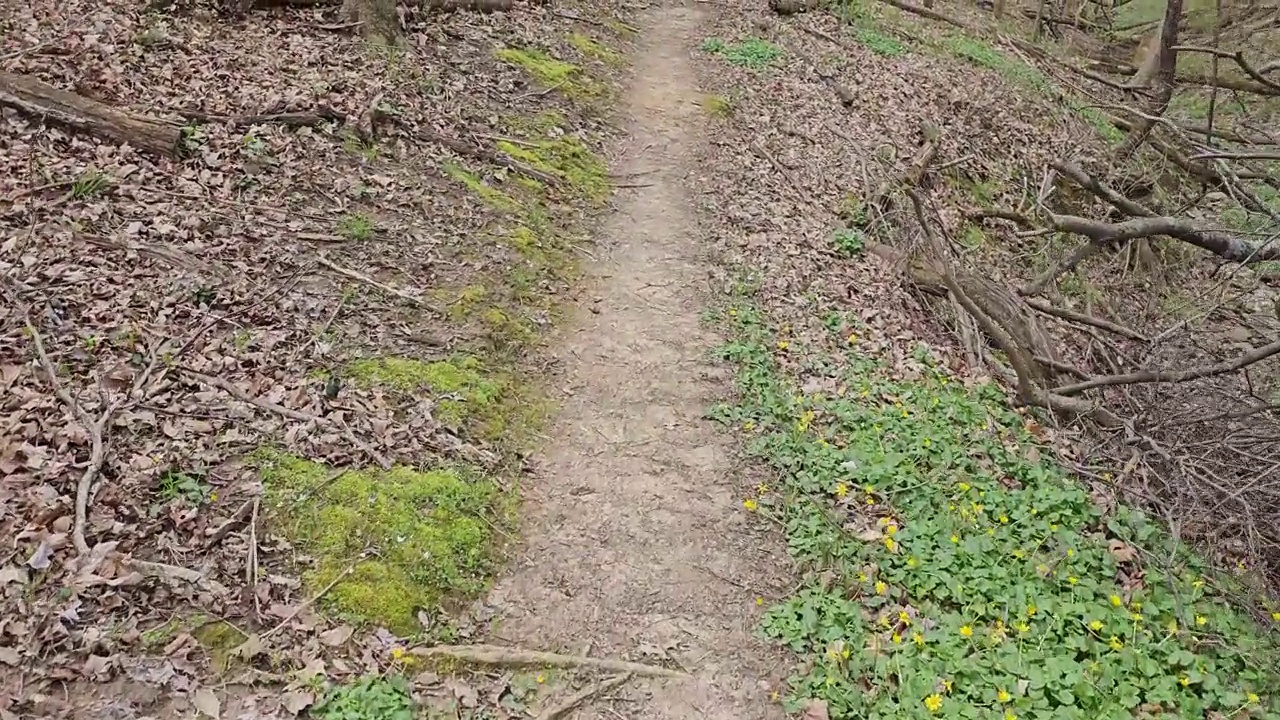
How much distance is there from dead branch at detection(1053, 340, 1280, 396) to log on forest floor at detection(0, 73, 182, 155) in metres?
7.30

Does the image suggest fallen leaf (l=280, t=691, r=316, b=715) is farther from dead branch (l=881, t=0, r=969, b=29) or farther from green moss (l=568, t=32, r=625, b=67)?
dead branch (l=881, t=0, r=969, b=29)

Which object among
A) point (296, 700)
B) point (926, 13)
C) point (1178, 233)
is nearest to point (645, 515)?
point (296, 700)

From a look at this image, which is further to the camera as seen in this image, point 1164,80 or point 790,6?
point 790,6

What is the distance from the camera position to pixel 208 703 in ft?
12.4

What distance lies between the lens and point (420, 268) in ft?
22.6

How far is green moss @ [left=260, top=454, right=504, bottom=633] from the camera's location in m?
4.45

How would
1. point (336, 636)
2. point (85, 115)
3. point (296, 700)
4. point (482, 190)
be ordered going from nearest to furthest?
point (296, 700) → point (336, 636) → point (85, 115) → point (482, 190)

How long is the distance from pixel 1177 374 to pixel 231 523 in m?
6.27

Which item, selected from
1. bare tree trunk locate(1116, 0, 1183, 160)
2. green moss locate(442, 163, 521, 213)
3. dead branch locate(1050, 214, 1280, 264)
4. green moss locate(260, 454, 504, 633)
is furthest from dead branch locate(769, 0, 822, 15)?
green moss locate(260, 454, 504, 633)

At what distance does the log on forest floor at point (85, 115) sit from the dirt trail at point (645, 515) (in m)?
3.50

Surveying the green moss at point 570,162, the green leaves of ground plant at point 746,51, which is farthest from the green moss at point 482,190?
the green leaves of ground plant at point 746,51

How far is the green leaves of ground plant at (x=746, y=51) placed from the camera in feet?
42.8

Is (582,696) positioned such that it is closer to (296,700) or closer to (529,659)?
(529,659)

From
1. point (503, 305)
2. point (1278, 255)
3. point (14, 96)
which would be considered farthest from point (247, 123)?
point (1278, 255)
